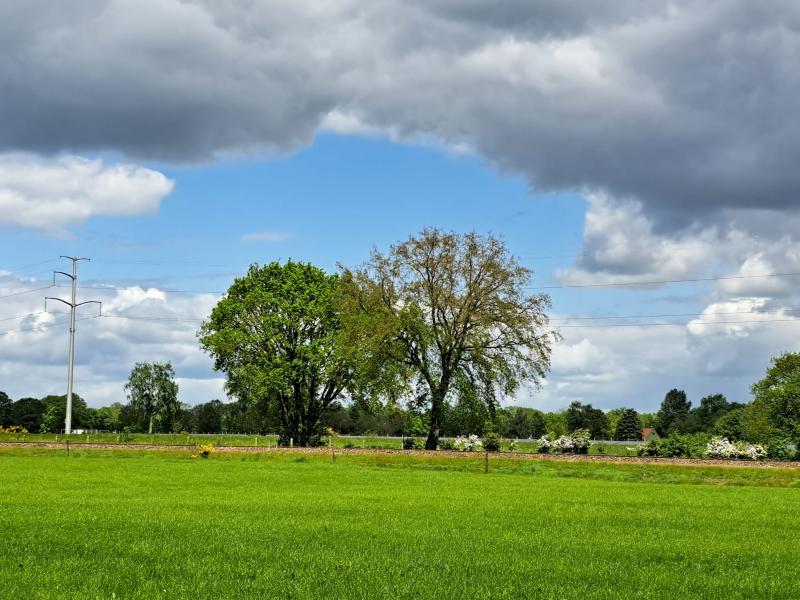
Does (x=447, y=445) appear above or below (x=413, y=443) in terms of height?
below

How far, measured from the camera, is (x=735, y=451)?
2196 inches

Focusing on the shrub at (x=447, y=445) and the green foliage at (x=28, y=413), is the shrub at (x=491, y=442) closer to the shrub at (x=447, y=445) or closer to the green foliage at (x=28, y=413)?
the shrub at (x=447, y=445)

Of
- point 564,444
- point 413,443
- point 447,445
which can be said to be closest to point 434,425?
point 413,443

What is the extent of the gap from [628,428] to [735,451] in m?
139

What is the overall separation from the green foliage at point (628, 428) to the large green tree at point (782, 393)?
94.4 meters

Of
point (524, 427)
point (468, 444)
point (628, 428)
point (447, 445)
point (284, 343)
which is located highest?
point (284, 343)

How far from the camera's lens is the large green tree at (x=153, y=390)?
147 meters

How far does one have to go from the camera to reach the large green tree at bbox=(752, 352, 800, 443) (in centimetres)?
8556

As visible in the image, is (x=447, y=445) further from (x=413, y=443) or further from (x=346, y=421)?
(x=346, y=421)

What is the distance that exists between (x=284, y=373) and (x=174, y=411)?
83.4 metres

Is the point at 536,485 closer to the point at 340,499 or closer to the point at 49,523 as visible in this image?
the point at 340,499

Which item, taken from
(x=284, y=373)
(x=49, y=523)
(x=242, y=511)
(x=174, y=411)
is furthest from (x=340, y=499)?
(x=174, y=411)

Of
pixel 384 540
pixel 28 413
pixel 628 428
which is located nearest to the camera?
pixel 384 540

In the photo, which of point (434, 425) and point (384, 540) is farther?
point (434, 425)
